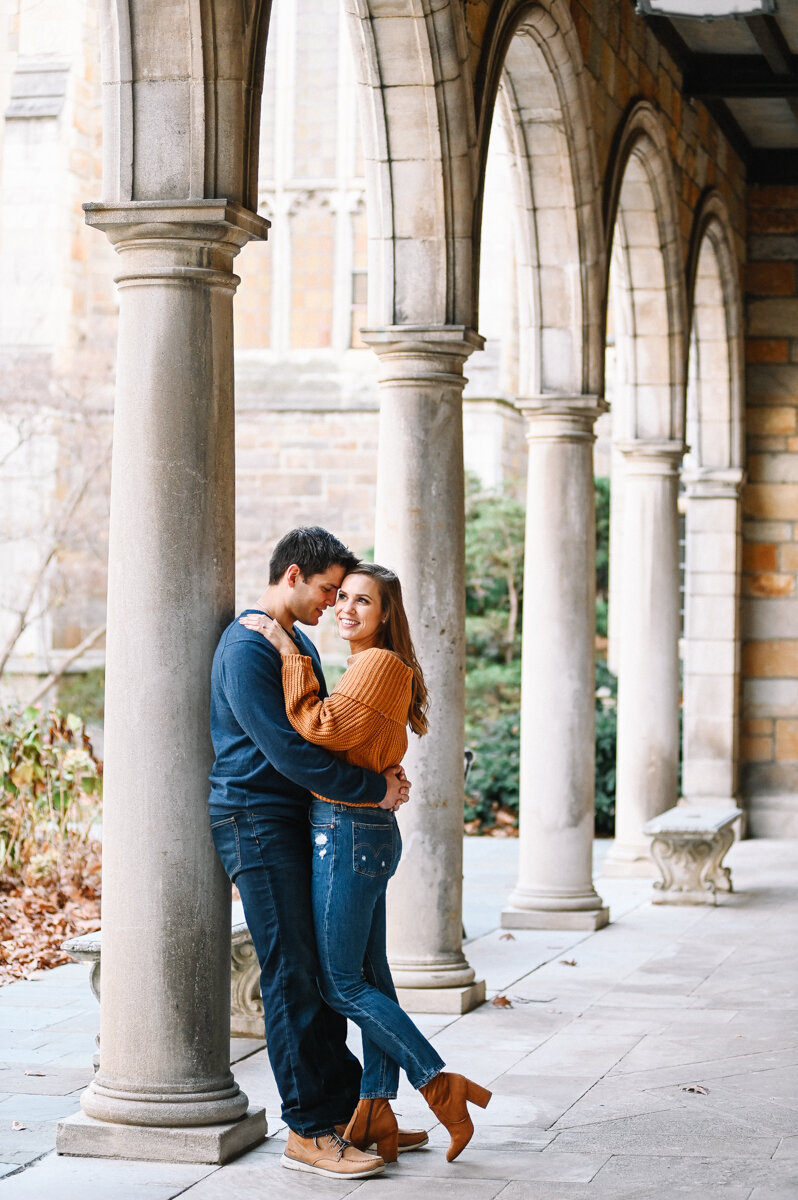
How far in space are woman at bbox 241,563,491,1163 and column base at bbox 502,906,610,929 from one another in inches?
161

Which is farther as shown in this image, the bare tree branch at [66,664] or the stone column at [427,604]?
the bare tree branch at [66,664]

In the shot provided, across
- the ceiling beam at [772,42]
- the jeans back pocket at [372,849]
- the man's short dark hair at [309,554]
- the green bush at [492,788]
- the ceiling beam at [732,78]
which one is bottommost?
the green bush at [492,788]

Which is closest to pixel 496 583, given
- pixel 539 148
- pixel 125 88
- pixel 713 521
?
pixel 713 521

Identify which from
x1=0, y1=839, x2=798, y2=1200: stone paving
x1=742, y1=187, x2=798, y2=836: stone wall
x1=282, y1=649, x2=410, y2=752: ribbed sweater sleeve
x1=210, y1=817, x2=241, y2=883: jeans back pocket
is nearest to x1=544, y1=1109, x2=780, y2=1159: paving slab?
x1=0, y1=839, x2=798, y2=1200: stone paving

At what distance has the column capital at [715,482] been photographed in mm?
12891

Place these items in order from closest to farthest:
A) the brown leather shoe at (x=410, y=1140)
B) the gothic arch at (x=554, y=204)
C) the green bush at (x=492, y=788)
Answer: the brown leather shoe at (x=410, y=1140), the gothic arch at (x=554, y=204), the green bush at (x=492, y=788)

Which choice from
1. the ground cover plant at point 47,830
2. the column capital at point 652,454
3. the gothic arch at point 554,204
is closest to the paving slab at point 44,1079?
the ground cover plant at point 47,830

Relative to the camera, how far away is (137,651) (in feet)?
14.5

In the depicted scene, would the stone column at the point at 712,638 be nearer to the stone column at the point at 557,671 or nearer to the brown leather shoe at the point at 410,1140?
the stone column at the point at 557,671

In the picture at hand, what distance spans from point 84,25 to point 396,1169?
55.8 ft

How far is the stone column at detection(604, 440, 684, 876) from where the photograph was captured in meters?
10.7

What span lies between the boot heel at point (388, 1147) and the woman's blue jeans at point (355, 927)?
0.19 meters

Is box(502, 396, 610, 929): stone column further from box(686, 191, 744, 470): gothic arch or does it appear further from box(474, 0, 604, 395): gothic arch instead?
box(686, 191, 744, 470): gothic arch

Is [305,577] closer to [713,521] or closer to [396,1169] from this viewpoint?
[396,1169]
